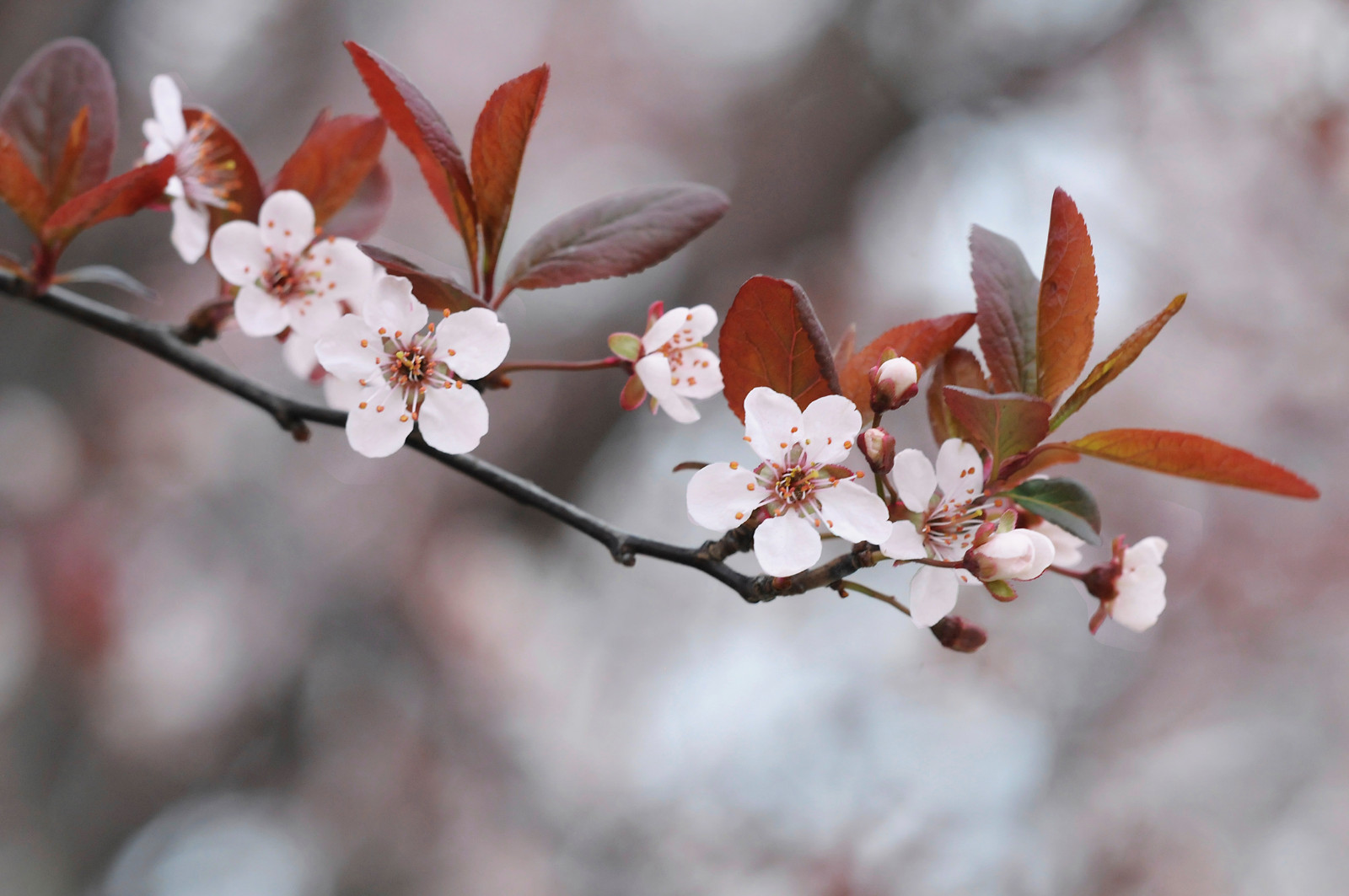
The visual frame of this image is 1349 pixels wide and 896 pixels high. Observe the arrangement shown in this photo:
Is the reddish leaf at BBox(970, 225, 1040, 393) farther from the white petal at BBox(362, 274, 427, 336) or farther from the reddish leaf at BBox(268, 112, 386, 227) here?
the reddish leaf at BBox(268, 112, 386, 227)

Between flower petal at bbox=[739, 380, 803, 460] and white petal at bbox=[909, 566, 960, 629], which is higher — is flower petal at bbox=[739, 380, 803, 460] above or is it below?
above

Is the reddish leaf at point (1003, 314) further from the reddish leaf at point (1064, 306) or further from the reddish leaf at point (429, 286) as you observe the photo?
the reddish leaf at point (429, 286)

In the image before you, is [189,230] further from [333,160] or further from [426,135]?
[426,135]

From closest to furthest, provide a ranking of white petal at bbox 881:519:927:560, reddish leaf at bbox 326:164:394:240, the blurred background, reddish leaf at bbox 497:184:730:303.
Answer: white petal at bbox 881:519:927:560 → reddish leaf at bbox 497:184:730:303 → reddish leaf at bbox 326:164:394:240 → the blurred background

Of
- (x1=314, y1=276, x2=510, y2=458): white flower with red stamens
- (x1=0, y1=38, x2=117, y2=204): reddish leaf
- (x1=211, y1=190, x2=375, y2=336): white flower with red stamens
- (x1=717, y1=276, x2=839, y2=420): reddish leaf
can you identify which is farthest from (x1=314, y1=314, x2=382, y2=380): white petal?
(x1=0, y1=38, x2=117, y2=204): reddish leaf

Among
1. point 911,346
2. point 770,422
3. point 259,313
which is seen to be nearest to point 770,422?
point 770,422

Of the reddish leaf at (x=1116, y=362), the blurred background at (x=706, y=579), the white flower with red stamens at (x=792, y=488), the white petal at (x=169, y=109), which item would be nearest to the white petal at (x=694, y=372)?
the white flower with red stamens at (x=792, y=488)
